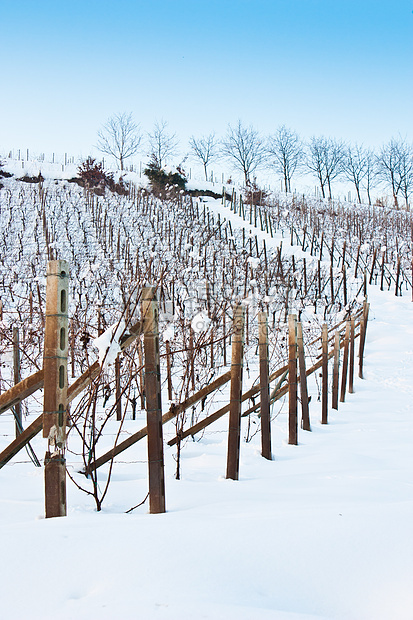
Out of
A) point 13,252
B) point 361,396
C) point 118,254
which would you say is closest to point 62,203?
point 13,252

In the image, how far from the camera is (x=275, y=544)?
5.73 feet

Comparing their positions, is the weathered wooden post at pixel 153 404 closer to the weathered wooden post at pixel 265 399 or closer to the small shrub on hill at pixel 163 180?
the weathered wooden post at pixel 265 399

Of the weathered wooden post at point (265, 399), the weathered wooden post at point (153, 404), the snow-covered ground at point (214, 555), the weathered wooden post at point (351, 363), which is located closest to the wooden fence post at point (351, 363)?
the weathered wooden post at point (351, 363)

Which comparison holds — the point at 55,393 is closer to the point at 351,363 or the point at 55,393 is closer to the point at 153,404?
the point at 153,404

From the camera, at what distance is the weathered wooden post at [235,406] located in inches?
134

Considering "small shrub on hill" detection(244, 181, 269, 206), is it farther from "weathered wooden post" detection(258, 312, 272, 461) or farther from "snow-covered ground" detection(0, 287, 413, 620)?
"snow-covered ground" detection(0, 287, 413, 620)

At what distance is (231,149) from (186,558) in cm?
4039

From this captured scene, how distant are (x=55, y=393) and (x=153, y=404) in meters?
0.57

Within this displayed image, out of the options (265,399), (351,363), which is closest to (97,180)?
(351,363)

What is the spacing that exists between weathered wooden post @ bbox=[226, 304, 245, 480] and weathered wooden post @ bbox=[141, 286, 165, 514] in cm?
103

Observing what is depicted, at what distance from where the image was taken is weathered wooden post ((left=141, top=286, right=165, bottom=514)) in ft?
7.95

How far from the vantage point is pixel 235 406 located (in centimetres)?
345

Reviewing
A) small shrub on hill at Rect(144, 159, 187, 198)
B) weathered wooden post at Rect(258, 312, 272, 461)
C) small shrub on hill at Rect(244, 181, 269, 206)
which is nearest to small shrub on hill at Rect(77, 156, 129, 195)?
small shrub on hill at Rect(144, 159, 187, 198)

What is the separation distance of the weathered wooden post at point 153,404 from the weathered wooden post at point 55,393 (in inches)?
18.8
